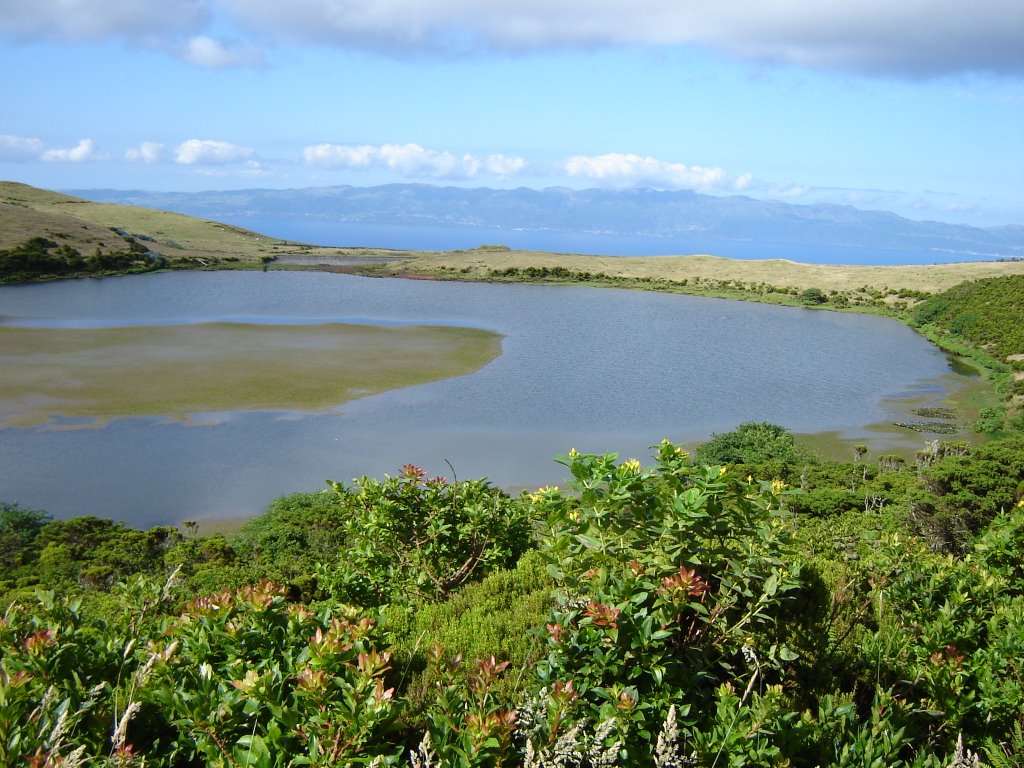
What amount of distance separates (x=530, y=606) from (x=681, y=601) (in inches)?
A: 102

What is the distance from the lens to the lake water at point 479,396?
64.3ft

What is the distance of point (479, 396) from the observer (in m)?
28.9

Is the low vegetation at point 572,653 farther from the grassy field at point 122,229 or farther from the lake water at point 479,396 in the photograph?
the grassy field at point 122,229

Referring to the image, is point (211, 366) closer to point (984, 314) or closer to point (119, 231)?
point (984, 314)

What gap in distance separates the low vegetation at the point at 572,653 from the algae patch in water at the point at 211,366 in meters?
21.2

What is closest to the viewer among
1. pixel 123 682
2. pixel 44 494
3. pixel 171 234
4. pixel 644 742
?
pixel 644 742

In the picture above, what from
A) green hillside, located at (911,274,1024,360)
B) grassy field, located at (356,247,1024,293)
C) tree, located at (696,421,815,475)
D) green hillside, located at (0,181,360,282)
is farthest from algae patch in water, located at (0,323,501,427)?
grassy field, located at (356,247,1024,293)

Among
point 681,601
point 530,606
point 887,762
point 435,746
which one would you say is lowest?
point 530,606

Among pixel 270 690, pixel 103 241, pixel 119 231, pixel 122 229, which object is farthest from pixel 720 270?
pixel 270 690

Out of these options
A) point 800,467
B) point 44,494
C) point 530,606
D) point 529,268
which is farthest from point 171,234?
point 530,606

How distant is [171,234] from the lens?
94438 millimetres

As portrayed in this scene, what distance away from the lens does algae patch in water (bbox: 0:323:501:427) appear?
26.0 metres

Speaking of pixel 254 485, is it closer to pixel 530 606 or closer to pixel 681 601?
pixel 530 606

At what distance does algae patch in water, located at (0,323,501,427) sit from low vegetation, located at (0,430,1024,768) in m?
21.2
